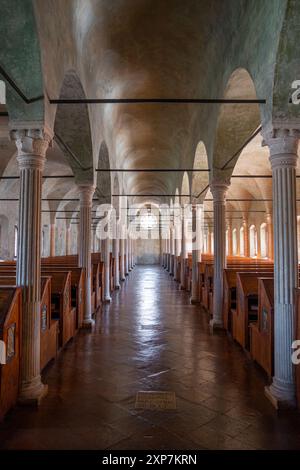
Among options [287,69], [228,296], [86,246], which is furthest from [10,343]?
[228,296]

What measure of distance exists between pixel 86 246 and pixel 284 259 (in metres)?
5.38

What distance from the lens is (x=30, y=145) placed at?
4691 mm

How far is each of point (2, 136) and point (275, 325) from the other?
10820 mm

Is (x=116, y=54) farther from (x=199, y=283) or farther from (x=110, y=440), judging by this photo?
(x=110, y=440)

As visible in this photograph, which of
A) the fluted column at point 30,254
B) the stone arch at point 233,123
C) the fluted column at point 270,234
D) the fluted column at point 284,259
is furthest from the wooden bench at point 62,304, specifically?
the fluted column at point 270,234

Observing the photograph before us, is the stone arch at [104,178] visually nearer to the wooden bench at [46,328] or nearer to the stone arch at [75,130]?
the stone arch at [75,130]

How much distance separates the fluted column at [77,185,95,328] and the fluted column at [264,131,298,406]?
16.5ft

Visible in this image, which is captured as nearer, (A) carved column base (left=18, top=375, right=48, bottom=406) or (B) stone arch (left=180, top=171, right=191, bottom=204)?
(A) carved column base (left=18, top=375, right=48, bottom=406)

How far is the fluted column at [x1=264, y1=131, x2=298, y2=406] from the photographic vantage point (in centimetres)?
447

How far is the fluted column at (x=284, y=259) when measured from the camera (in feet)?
14.7

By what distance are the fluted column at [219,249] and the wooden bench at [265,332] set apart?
Answer: 93.7 inches

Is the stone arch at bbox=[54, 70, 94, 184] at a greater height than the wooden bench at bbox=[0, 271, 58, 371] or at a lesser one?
greater

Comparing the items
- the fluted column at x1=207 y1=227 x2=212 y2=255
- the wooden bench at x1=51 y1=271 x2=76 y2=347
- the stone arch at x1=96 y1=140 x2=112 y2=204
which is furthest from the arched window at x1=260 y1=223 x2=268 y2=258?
the wooden bench at x1=51 y1=271 x2=76 y2=347

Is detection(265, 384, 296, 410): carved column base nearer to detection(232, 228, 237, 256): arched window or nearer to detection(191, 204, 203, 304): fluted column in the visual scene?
detection(191, 204, 203, 304): fluted column
